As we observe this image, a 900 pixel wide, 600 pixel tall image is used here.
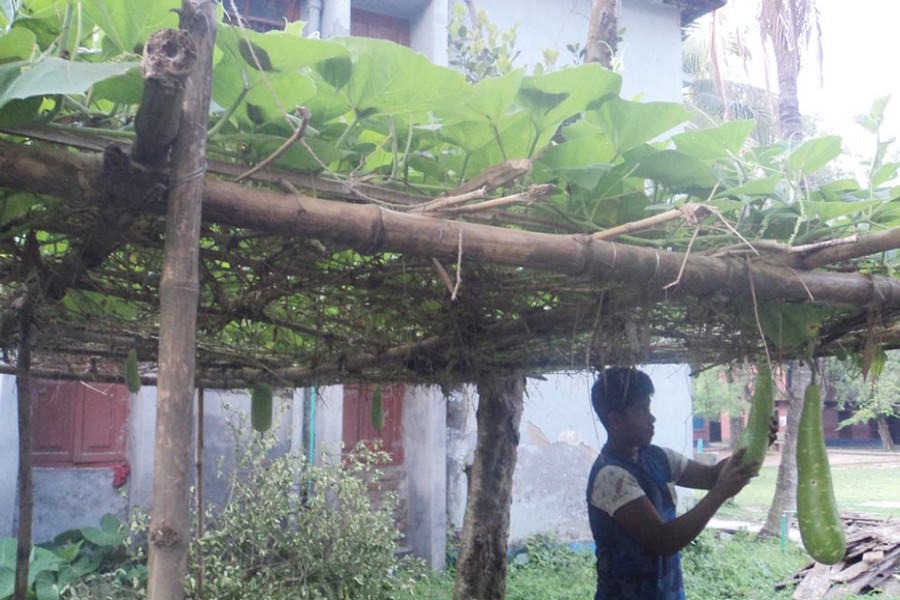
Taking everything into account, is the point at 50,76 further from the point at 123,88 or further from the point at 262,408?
the point at 262,408

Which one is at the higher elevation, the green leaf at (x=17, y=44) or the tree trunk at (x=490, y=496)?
the green leaf at (x=17, y=44)

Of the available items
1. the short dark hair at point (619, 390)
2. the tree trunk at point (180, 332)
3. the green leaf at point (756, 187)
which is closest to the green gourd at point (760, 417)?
the short dark hair at point (619, 390)

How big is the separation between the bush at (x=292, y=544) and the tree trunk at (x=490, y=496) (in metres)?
1.30

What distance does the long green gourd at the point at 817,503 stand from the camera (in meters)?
2.29

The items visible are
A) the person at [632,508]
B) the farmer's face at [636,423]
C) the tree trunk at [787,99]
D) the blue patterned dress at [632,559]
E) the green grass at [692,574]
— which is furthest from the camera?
the tree trunk at [787,99]

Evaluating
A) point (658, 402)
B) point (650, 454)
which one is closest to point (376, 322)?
point (650, 454)

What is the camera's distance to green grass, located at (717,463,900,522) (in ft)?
49.2

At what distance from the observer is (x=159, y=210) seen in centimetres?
141

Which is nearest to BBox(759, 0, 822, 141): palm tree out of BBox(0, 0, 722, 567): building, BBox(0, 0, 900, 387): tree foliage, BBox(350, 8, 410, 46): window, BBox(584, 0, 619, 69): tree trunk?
BBox(0, 0, 722, 567): building

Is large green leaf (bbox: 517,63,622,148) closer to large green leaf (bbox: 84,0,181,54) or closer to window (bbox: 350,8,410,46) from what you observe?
large green leaf (bbox: 84,0,181,54)

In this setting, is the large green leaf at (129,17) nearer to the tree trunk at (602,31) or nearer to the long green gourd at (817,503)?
the long green gourd at (817,503)

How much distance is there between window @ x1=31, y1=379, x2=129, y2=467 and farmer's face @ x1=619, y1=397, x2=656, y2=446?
4.83m

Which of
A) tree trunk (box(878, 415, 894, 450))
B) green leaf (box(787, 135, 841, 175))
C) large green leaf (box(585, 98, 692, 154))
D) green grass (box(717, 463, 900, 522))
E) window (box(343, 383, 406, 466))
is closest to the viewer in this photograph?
large green leaf (box(585, 98, 692, 154))

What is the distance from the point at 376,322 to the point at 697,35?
632 inches
